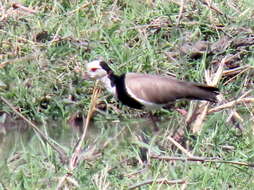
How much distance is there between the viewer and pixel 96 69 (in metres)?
7.03

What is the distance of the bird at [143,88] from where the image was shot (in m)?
6.77

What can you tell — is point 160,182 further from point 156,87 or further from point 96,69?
point 96,69

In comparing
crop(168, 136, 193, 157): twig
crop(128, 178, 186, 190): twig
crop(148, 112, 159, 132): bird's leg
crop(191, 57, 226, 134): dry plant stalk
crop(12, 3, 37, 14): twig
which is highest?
crop(128, 178, 186, 190): twig

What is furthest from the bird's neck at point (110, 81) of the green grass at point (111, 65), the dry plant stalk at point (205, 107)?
the dry plant stalk at point (205, 107)

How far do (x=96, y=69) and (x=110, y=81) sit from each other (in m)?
0.16

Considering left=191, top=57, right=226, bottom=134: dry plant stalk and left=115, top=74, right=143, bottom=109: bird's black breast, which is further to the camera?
left=115, top=74, right=143, bottom=109: bird's black breast

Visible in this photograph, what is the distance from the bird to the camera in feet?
22.2

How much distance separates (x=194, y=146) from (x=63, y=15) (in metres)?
2.21

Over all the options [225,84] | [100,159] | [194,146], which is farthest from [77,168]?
[225,84]

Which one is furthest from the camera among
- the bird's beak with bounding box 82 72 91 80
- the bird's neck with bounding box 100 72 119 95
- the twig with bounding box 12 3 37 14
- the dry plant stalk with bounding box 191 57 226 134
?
the twig with bounding box 12 3 37 14

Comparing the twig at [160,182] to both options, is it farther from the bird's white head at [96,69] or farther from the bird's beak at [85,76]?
the bird's beak at [85,76]

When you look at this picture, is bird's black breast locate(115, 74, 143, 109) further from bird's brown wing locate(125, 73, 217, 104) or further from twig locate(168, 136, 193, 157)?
twig locate(168, 136, 193, 157)

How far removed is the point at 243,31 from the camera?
7641 millimetres

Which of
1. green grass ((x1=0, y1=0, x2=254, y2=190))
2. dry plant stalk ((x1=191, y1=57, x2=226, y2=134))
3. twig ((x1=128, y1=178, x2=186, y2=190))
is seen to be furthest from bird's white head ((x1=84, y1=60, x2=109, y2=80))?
twig ((x1=128, y1=178, x2=186, y2=190))
